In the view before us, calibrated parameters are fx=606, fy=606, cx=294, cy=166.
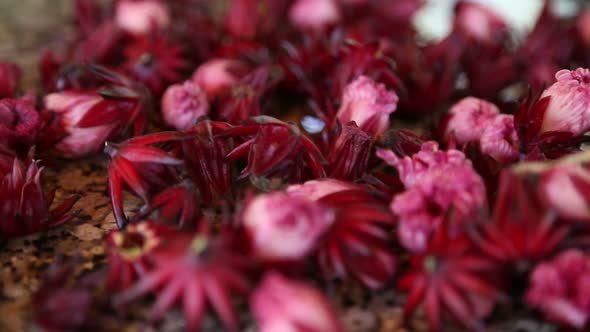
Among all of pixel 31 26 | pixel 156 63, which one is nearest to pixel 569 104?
pixel 156 63

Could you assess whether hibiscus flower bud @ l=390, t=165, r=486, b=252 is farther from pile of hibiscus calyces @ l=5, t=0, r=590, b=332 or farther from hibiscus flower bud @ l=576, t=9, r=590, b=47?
hibiscus flower bud @ l=576, t=9, r=590, b=47

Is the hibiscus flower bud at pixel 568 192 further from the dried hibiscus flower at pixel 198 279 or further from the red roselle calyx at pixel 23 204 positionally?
the red roselle calyx at pixel 23 204

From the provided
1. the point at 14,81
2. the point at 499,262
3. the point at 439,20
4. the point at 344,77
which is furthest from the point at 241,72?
the point at 439,20

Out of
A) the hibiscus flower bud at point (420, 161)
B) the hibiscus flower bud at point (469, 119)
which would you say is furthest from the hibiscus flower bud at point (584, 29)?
the hibiscus flower bud at point (420, 161)

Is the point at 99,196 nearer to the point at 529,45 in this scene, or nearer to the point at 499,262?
the point at 499,262

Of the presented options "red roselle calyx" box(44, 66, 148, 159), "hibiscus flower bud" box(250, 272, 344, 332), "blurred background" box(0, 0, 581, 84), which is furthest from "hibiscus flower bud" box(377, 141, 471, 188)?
"blurred background" box(0, 0, 581, 84)

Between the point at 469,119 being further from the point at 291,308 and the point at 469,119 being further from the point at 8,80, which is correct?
the point at 8,80
